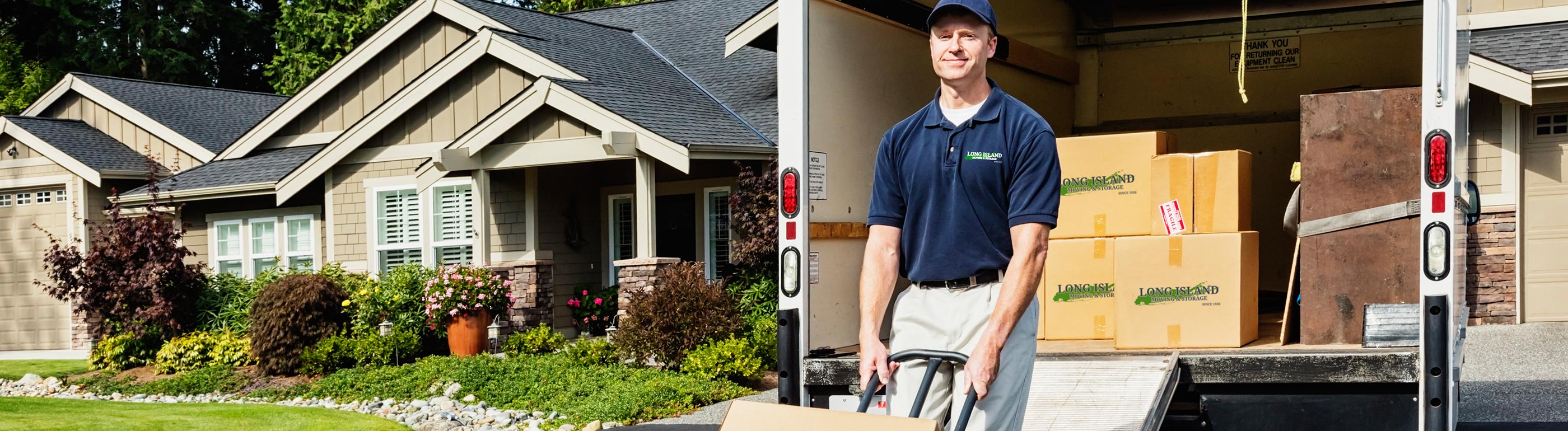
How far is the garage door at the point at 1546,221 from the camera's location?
12.2 meters

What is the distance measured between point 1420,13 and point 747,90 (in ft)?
29.7

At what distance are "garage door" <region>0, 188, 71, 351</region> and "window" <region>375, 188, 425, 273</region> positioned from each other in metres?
6.42

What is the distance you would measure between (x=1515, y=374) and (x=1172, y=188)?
222 inches

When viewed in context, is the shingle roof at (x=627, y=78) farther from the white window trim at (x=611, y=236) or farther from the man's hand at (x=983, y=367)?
the man's hand at (x=983, y=367)

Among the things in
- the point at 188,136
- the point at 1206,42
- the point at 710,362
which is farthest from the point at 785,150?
the point at 188,136

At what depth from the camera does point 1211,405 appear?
456cm

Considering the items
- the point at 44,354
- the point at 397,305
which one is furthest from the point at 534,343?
the point at 44,354

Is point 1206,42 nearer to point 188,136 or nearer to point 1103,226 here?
point 1103,226

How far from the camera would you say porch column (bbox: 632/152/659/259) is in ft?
43.9

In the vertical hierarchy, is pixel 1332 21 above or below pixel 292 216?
above

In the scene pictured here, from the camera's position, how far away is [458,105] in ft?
53.1

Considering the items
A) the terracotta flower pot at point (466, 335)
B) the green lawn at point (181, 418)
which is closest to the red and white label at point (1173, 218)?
the green lawn at point (181, 418)

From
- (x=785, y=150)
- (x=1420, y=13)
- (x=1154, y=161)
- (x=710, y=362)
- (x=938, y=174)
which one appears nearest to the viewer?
→ (x=938, y=174)

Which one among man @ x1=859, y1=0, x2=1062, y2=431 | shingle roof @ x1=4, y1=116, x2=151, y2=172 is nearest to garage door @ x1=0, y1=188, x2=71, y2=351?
shingle roof @ x1=4, y1=116, x2=151, y2=172
